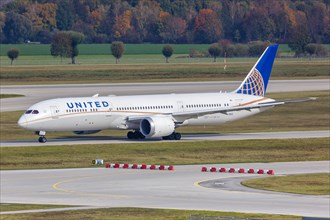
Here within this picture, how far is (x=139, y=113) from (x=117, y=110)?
194cm

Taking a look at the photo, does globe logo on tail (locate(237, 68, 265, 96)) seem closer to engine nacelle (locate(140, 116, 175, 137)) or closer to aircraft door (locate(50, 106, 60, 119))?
engine nacelle (locate(140, 116, 175, 137))

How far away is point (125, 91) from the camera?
126312mm

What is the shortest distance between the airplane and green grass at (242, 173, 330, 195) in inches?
797

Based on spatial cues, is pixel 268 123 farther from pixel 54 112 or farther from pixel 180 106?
pixel 54 112

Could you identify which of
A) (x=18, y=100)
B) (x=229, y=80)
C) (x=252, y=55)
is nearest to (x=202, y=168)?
(x=18, y=100)

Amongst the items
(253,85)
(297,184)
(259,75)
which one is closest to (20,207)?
(297,184)

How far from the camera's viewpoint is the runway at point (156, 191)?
155ft

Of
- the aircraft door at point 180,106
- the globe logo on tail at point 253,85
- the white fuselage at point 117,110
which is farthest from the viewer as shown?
the globe logo on tail at point 253,85

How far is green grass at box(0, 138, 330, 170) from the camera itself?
218ft

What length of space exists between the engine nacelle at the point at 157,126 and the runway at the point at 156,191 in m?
12.1

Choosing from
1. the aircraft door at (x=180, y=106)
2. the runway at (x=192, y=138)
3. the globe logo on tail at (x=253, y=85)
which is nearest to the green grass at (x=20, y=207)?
the runway at (x=192, y=138)

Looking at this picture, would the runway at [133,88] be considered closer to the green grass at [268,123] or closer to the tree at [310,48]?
the green grass at [268,123]

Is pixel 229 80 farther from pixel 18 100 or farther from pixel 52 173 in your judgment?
A: pixel 52 173

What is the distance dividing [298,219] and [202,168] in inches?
782
